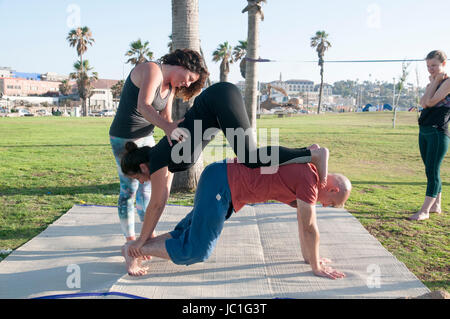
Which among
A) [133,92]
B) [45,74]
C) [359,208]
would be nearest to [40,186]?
[133,92]

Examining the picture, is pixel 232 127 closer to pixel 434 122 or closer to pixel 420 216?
pixel 434 122

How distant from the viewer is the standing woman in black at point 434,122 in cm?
482

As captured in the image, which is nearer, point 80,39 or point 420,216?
point 420,216

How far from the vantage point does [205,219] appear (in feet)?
9.86

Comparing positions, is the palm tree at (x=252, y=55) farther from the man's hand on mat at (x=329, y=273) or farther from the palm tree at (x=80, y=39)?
the palm tree at (x=80, y=39)

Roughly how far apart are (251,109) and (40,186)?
550cm

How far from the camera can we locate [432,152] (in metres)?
5.05

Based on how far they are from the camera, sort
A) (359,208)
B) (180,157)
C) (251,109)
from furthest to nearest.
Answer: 1. (251,109)
2. (359,208)
3. (180,157)

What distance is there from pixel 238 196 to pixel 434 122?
3.33m

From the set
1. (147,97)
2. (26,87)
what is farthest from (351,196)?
(26,87)

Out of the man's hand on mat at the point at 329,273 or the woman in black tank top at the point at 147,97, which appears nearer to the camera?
the woman in black tank top at the point at 147,97

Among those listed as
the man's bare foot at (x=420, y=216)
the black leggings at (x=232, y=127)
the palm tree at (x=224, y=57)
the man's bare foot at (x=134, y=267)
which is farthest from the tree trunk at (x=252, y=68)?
the palm tree at (x=224, y=57)

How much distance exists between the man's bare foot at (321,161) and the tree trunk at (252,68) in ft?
23.2
